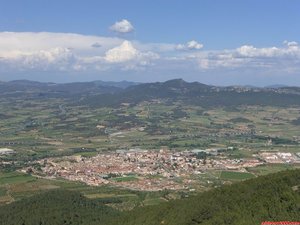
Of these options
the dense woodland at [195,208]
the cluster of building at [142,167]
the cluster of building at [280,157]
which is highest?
the dense woodland at [195,208]

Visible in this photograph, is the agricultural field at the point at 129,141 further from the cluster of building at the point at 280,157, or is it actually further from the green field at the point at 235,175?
the cluster of building at the point at 280,157

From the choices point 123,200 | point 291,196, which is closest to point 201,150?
point 123,200

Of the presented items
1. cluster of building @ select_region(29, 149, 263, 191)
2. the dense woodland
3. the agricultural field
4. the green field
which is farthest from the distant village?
the dense woodland

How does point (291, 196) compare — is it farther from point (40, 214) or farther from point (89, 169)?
point (89, 169)

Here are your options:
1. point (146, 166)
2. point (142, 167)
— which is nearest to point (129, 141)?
point (146, 166)

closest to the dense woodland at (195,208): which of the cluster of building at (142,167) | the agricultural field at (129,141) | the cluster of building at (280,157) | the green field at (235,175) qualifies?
the agricultural field at (129,141)

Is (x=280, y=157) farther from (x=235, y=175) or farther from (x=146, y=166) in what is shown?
(x=146, y=166)
